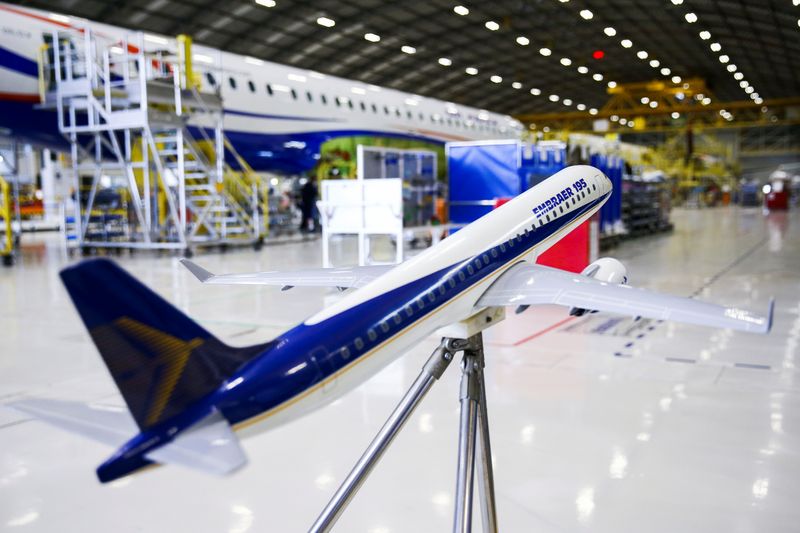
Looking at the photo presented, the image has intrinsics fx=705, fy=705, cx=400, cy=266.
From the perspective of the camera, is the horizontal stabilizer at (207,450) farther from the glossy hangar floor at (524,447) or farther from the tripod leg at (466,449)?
the tripod leg at (466,449)

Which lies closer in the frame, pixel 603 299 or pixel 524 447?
pixel 603 299

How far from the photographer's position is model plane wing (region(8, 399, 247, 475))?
1.54 meters

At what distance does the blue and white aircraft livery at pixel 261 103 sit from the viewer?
15016mm

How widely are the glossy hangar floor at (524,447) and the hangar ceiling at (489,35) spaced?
23906 millimetres

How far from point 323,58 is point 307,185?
650 inches

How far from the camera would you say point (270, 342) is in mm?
1968

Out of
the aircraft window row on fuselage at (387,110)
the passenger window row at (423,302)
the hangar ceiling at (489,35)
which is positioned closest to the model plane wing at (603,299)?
the passenger window row at (423,302)

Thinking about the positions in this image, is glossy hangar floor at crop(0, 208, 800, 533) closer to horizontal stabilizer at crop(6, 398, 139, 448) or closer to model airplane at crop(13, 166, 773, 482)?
model airplane at crop(13, 166, 773, 482)

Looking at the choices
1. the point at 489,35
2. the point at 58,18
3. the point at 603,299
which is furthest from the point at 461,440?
the point at 489,35

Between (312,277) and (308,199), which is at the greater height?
(308,199)

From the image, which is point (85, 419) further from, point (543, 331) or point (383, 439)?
point (543, 331)

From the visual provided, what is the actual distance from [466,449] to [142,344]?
3.57 feet

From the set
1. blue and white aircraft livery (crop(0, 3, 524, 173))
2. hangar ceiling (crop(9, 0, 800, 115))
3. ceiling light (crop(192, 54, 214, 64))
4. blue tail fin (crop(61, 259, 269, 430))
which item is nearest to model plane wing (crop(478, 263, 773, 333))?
blue tail fin (crop(61, 259, 269, 430))

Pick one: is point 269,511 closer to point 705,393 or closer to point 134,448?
point 134,448
